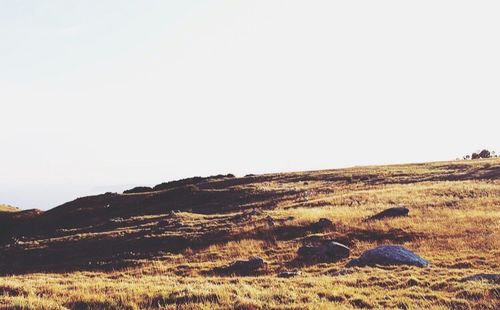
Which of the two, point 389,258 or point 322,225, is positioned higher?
point 322,225

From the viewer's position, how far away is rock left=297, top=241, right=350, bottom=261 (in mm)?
26953

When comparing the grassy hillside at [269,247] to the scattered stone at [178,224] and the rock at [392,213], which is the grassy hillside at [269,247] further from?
the rock at [392,213]

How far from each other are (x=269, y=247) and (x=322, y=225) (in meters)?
5.61

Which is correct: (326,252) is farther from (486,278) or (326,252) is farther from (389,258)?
(486,278)

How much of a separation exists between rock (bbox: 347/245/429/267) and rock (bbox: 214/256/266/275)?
525 cm

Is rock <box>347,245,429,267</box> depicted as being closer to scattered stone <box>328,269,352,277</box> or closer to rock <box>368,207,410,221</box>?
scattered stone <box>328,269,352,277</box>

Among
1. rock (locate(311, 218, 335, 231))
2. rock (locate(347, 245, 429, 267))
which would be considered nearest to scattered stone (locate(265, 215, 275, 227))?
rock (locate(311, 218, 335, 231))

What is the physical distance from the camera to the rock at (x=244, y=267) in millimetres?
25641

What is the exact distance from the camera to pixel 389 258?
2266 cm

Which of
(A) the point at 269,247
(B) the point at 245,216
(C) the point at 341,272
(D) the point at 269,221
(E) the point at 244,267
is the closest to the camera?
(C) the point at 341,272

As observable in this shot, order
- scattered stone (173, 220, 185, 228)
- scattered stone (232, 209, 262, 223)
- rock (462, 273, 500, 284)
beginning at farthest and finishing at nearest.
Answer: scattered stone (173, 220, 185, 228)
scattered stone (232, 209, 262, 223)
rock (462, 273, 500, 284)

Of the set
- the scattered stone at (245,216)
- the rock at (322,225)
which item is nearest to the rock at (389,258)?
the rock at (322,225)

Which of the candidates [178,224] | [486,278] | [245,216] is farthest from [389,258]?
[178,224]

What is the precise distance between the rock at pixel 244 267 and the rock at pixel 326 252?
9.71ft
